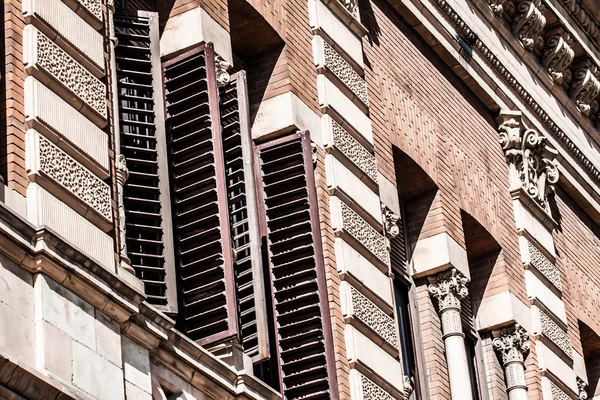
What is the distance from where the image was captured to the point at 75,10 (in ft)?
44.8

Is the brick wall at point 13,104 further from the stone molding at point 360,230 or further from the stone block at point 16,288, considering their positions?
the stone molding at point 360,230

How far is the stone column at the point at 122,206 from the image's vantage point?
1293 centimetres

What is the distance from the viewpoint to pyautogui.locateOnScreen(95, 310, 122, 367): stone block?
12117 mm

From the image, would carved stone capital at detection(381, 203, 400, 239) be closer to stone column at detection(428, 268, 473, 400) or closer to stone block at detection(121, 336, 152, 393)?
stone column at detection(428, 268, 473, 400)

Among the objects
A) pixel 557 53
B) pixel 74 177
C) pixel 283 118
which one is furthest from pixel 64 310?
pixel 557 53

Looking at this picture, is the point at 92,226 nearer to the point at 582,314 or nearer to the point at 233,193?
the point at 233,193

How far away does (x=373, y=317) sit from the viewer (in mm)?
16594

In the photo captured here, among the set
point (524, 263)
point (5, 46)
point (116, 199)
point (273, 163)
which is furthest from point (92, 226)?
point (524, 263)

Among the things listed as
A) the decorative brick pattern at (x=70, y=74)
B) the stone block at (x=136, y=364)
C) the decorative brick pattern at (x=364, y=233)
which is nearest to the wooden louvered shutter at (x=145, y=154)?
the decorative brick pattern at (x=70, y=74)

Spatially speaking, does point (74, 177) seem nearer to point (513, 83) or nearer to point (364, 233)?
point (364, 233)

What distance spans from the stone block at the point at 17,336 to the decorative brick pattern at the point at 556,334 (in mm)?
10931

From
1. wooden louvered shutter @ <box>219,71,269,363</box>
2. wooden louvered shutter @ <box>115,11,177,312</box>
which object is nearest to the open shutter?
wooden louvered shutter @ <box>115,11,177,312</box>

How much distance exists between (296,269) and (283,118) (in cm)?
194

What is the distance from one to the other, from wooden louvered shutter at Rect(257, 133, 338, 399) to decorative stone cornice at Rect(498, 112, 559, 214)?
6888mm
